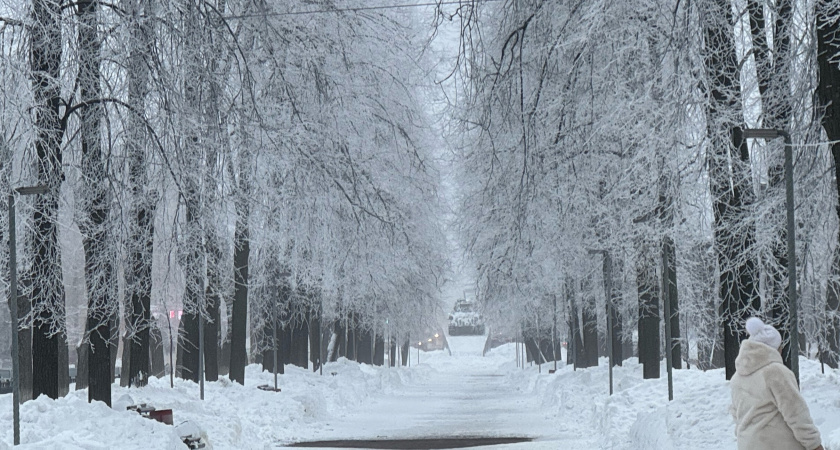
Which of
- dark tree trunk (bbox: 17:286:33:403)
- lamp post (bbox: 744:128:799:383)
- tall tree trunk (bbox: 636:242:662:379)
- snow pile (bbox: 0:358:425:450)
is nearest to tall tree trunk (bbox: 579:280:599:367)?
snow pile (bbox: 0:358:425:450)

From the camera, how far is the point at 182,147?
1257 cm

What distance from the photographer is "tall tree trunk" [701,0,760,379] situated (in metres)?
13.9

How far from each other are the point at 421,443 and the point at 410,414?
9.69 m

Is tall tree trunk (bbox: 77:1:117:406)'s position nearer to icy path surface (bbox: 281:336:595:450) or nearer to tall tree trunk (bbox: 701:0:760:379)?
icy path surface (bbox: 281:336:595:450)

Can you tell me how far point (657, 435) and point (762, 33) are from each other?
5151 mm

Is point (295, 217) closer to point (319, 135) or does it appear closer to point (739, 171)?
point (319, 135)

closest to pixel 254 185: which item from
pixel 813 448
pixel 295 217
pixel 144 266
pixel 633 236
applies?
pixel 295 217

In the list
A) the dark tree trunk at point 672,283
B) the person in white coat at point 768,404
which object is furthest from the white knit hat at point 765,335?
the dark tree trunk at point 672,283

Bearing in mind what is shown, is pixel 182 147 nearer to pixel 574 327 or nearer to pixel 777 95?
pixel 777 95

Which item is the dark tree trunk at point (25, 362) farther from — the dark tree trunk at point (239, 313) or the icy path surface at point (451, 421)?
the icy path surface at point (451, 421)

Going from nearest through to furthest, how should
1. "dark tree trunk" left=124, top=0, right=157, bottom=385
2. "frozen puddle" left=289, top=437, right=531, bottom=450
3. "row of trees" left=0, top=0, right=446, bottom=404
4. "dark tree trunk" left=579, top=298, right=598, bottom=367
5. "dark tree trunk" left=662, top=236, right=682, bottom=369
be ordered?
1. "dark tree trunk" left=124, top=0, right=157, bottom=385
2. "row of trees" left=0, top=0, right=446, bottom=404
3. "frozen puddle" left=289, top=437, right=531, bottom=450
4. "dark tree trunk" left=662, top=236, right=682, bottom=369
5. "dark tree trunk" left=579, top=298, right=598, bottom=367

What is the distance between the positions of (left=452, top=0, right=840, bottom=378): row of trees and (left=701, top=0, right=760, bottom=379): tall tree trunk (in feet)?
0.11

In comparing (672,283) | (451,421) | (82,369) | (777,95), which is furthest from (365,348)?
(777,95)

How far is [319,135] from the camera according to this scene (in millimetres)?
17141
